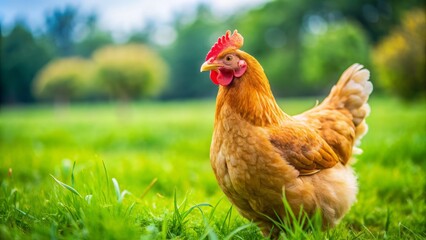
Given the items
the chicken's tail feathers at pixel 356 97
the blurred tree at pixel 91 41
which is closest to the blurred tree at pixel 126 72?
the blurred tree at pixel 91 41

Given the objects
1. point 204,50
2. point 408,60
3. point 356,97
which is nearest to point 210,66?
point 356,97

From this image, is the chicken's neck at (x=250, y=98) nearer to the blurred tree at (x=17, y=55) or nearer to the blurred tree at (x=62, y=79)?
the blurred tree at (x=17, y=55)

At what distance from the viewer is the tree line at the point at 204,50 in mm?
12586

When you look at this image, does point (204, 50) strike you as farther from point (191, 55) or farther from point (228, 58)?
point (228, 58)

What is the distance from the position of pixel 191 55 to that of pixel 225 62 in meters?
44.1

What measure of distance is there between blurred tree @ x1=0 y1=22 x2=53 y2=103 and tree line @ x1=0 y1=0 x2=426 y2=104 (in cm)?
3

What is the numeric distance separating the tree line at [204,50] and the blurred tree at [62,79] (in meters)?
0.05

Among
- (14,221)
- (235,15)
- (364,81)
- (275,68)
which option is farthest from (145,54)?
(235,15)

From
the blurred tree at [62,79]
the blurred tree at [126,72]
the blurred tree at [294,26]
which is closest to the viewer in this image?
the blurred tree at [126,72]

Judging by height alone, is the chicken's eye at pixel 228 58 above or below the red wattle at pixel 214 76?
above

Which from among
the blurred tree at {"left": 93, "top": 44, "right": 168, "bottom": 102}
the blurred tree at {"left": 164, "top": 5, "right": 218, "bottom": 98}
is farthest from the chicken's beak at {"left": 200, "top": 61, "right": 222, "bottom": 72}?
the blurred tree at {"left": 164, "top": 5, "right": 218, "bottom": 98}

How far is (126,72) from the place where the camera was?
14.8 metres

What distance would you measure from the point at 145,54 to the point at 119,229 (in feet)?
48.6

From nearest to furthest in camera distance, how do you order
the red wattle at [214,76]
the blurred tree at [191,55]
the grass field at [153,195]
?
the grass field at [153,195] → the red wattle at [214,76] → the blurred tree at [191,55]
